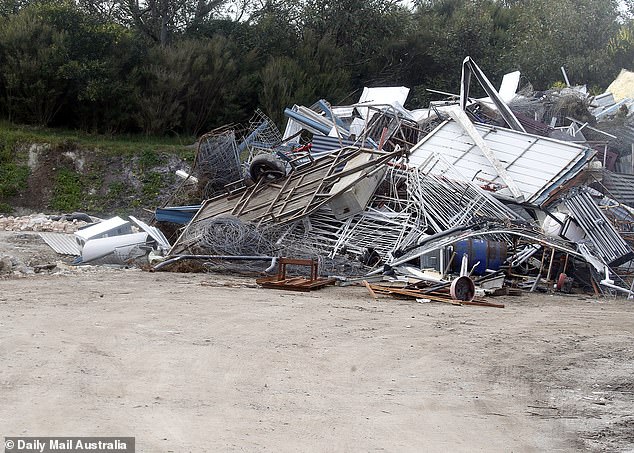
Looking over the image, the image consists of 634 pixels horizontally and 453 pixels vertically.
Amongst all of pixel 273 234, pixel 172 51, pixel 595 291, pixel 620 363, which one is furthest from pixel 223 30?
pixel 620 363

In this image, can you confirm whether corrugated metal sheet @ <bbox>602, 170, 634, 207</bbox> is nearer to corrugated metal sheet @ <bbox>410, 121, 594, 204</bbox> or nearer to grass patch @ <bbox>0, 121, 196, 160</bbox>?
corrugated metal sheet @ <bbox>410, 121, 594, 204</bbox>

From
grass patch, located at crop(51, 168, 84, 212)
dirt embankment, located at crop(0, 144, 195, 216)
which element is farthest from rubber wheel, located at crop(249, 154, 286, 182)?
grass patch, located at crop(51, 168, 84, 212)

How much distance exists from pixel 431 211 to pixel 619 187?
Result: 4.46 m

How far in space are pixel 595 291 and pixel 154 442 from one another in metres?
10.3

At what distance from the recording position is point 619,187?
1664cm

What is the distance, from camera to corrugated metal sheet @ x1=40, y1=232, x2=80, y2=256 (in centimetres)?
1479

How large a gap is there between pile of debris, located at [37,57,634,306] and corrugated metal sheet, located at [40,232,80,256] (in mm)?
1520

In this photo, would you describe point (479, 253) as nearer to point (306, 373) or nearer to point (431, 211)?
point (431, 211)

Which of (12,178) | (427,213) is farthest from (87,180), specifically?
(427,213)

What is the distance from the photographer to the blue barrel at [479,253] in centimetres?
1335

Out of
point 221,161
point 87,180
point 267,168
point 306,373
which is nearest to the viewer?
point 306,373

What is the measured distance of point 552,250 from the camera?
13617 millimetres

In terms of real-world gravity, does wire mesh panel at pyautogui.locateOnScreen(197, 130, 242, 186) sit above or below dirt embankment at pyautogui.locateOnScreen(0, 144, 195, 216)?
above

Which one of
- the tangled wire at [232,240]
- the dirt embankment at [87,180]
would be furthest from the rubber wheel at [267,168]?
the dirt embankment at [87,180]
